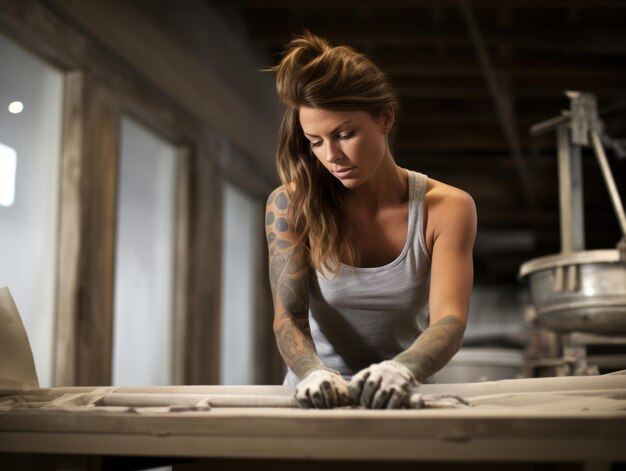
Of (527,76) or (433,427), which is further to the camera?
(527,76)

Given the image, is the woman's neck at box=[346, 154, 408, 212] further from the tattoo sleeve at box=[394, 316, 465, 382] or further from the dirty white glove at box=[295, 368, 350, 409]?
the dirty white glove at box=[295, 368, 350, 409]

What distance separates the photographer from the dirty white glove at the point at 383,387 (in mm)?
1403

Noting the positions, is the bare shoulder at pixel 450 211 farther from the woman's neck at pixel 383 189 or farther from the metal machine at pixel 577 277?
the metal machine at pixel 577 277

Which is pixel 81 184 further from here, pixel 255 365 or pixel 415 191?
pixel 255 365

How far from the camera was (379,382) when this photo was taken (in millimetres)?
1426

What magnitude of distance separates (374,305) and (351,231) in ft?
0.61

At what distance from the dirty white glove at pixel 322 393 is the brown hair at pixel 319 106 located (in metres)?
0.51

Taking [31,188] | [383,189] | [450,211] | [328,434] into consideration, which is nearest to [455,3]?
[31,188]

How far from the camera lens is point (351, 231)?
81.8 inches

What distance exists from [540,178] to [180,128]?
5.54m

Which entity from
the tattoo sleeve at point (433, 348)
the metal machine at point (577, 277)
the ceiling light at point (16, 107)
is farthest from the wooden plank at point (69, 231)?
the tattoo sleeve at point (433, 348)

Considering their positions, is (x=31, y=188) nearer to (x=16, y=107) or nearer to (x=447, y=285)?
(x=16, y=107)

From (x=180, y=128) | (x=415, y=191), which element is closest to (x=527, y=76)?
(x=180, y=128)

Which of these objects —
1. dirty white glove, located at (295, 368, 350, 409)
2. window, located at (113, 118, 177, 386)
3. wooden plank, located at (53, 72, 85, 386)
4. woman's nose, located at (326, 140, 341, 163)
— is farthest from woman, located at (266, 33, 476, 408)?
window, located at (113, 118, 177, 386)
